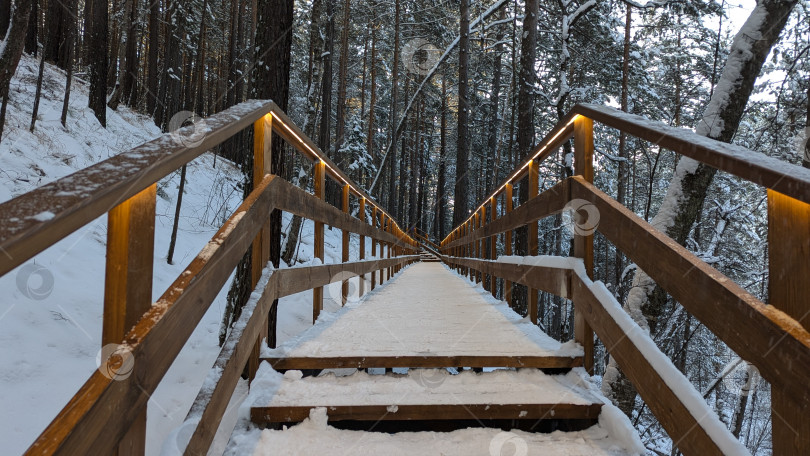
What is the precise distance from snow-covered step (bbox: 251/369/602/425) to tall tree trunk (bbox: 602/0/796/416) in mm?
2726

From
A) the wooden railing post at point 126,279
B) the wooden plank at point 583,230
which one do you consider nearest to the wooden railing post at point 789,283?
the wooden plank at point 583,230

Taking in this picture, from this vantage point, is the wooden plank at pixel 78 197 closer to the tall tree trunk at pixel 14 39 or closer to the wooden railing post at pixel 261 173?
the wooden railing post at pixel 261 173

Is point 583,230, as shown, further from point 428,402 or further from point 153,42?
point 153,42

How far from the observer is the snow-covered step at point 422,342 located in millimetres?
2314

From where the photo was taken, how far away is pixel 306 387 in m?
2.13

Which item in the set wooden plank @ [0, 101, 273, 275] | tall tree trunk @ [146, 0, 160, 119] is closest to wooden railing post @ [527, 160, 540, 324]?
wooden plank @ [0, 101, 273, 275]

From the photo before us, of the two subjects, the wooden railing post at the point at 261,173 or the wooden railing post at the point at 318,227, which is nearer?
the wooden railing post at the point at 261,173

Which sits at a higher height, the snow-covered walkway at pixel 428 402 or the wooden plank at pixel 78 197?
the wooden plank at pixel 78 197

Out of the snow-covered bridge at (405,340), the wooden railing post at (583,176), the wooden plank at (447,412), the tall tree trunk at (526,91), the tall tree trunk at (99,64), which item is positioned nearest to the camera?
the snow-covered bridge at (405,340)

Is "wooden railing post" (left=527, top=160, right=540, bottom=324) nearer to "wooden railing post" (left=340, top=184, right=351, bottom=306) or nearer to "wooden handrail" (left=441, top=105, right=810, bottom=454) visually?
"wooden handrail" (left=441, top=105, right=810, bottom=454)

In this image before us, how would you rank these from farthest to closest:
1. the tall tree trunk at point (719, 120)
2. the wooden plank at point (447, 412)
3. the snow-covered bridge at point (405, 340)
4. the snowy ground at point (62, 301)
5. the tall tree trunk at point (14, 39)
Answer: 1. the tall tree trunk at point (14, 39)
2. the tall tree trunk at point (719, 120)
3. the snowy ground at point (62, 301)
4. the wooden plank at point (447, 412)
5. the snow-covered bridge at point (405, 340)

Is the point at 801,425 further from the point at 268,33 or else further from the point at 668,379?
the point at 268,33

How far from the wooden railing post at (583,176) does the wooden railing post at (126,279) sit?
201 cm

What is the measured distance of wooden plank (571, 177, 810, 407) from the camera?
1051 millimetres
